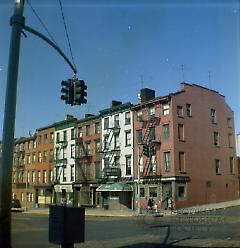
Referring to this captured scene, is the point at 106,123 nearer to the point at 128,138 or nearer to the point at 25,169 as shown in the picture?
the point at 128,138

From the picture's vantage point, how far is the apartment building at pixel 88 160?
57.9 metres

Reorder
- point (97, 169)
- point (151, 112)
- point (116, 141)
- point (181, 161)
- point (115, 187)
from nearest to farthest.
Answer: point (181, 161)
point (151, 112)
point (115, 187)
point (116, 141)
point (97, 169)

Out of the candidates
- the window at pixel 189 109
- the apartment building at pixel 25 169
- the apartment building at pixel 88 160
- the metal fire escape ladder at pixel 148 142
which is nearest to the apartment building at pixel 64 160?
the apartment building at pixel 88 160

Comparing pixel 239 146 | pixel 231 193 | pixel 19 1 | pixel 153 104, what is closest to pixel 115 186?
pixel 153 104

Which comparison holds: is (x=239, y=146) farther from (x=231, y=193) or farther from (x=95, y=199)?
(x=95, y=199)

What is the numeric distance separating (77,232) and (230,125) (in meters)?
48.5

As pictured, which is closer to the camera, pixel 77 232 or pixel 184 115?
pixel 77 232

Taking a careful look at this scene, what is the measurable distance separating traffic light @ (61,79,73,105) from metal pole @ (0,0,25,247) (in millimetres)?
4947

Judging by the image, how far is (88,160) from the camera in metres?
59.4

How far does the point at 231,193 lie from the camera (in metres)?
52.7

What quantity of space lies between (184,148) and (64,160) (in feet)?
75.4

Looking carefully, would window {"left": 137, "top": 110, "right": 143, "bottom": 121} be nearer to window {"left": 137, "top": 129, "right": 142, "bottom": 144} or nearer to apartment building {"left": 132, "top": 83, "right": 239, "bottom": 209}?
apartment building {"left": 132, "top": 83, "right": 239, "bottom": 209}

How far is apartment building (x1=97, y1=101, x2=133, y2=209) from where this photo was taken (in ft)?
168

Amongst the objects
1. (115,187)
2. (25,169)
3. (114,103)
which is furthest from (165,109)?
(25,169)
